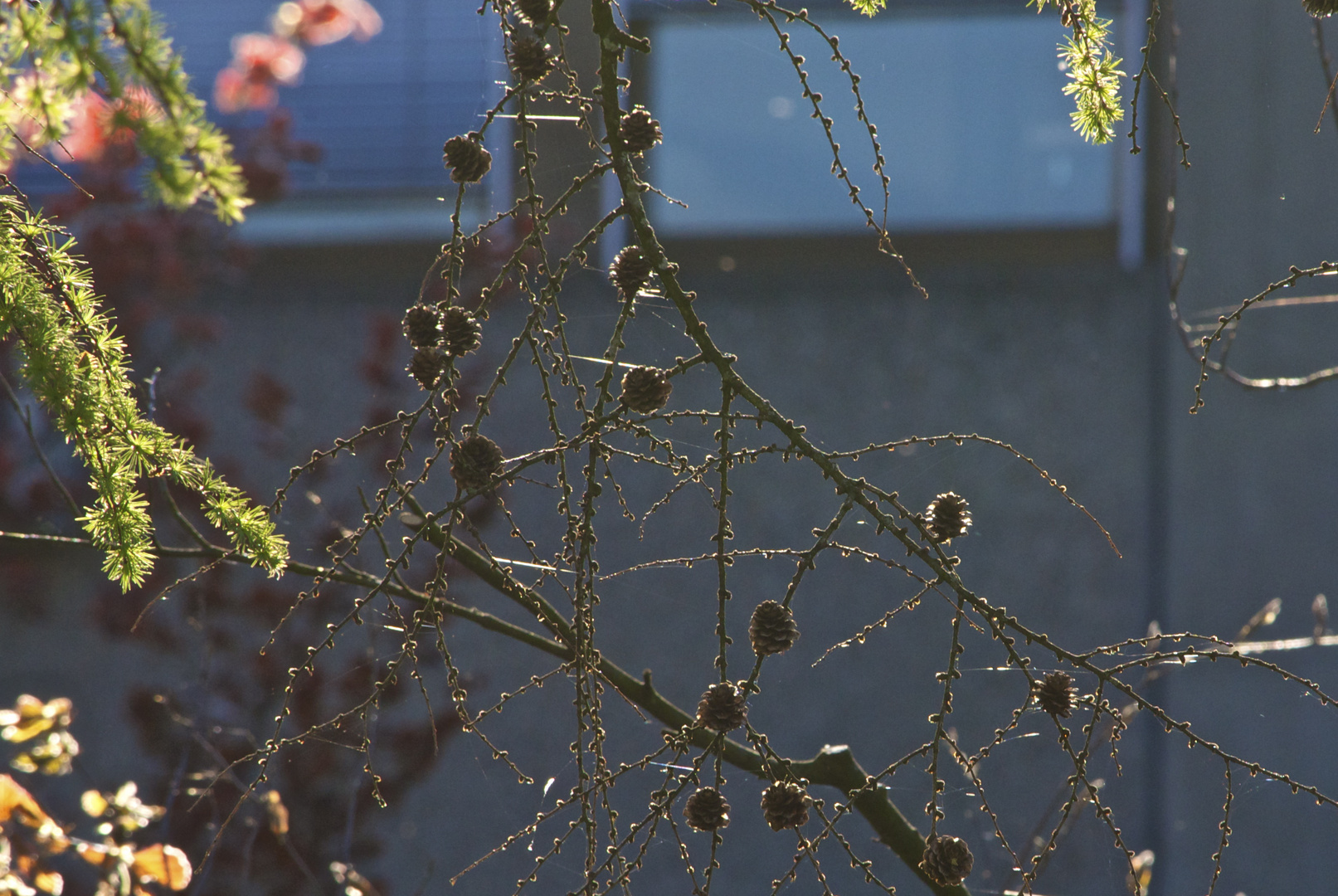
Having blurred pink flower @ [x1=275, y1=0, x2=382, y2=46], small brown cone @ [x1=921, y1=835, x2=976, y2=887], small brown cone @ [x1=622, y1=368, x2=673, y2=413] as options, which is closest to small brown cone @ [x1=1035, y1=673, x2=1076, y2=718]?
small brown cone @ [x1=921, y1=835, x2=976, y2=887]

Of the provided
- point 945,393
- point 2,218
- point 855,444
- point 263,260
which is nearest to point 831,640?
point 855,444

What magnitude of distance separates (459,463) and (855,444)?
2.04 meters

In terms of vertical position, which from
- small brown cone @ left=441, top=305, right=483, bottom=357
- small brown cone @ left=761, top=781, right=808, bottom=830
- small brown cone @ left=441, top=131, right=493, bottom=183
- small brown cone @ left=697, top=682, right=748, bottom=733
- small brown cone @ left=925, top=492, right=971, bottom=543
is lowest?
small brown cone @ left=761, top=781, right=808, bottom=830

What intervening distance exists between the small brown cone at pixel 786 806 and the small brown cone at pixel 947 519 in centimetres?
17

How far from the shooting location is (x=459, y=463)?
23.8 inches

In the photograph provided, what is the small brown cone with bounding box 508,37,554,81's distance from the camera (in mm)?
611

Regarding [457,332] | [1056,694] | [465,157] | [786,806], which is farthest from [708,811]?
[465,157]

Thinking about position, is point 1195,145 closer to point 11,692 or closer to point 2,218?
point 2,218

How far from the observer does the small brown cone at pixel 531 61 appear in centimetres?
61

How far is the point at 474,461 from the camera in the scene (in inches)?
24.0

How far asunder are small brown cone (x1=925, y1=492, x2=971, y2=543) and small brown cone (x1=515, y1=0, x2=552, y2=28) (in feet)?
1.22

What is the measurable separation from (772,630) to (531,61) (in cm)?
35

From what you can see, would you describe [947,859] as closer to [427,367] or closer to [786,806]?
[786,806]

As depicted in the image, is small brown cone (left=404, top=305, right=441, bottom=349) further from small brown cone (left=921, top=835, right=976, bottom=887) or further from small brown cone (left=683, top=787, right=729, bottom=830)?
small brown cone (left=921, top=835, right=976, bottom=887)
